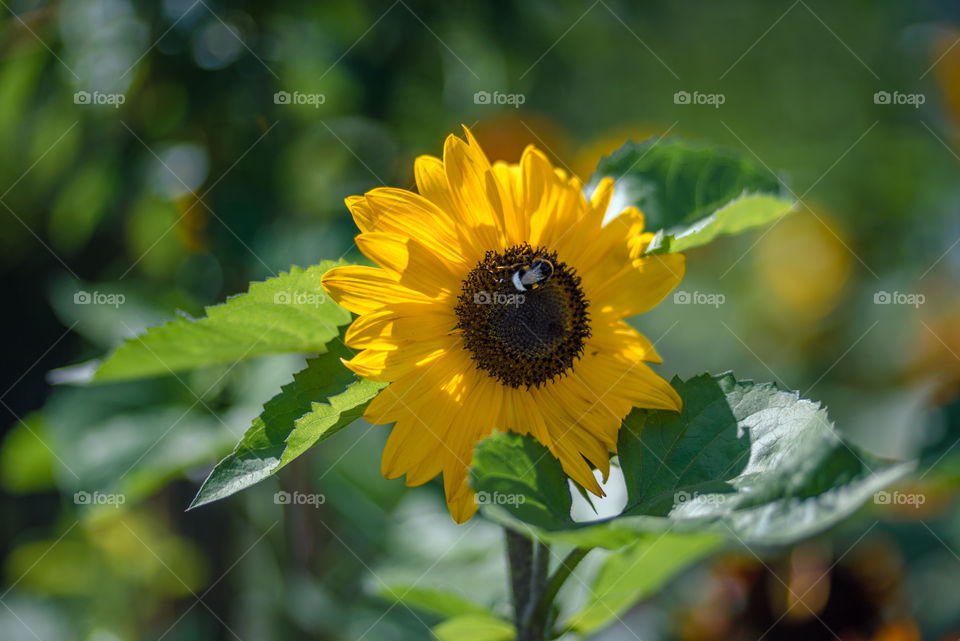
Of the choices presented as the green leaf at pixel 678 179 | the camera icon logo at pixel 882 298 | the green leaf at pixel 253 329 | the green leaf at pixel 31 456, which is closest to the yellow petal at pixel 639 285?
the green leaf at pixel 678 179

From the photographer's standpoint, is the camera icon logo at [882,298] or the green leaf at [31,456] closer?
the green leaf at [31,456]

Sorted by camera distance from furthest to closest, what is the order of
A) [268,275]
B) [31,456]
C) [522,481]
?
[31,456] → [268,275] → [522,481]

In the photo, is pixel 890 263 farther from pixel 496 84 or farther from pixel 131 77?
pixel 131 77

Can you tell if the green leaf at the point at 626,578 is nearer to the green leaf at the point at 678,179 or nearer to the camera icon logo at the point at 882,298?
the green leaf at the point at 678,179

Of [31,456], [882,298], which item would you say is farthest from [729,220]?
[882,298]

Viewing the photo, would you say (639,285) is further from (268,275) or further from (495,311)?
(268,275)

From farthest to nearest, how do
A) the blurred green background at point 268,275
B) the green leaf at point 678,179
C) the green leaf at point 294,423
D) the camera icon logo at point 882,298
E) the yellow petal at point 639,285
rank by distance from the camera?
the camera icon logo at point 882,298 → the blurred green background at point 268,275 → the green leaf at point 678,179 → the yellow petal at point 639,285 → the green leaf at point 294,423

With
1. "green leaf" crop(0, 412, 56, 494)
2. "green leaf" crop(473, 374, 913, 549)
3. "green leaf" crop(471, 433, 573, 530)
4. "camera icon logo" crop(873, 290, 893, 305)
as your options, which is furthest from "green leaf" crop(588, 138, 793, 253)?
"camera icon logo" crop(873, 290, 893, 305)
